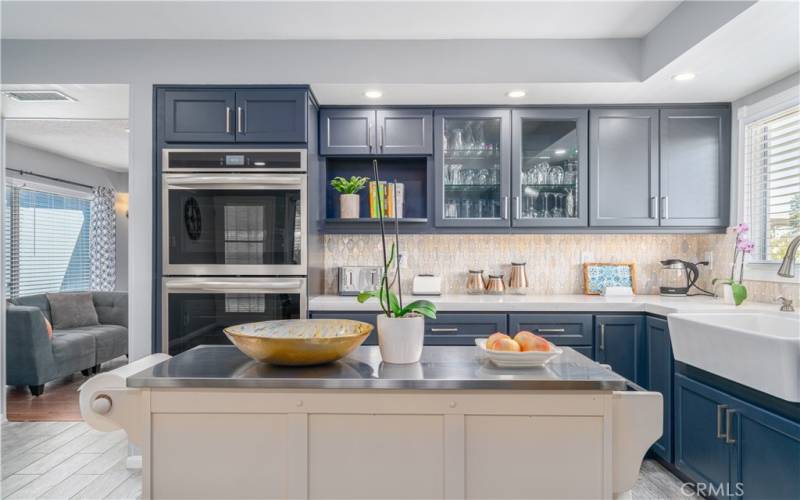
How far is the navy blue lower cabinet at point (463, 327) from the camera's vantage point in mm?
3039

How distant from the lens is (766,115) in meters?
3.00

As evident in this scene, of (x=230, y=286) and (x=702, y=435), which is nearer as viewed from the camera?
(x=702, y=435)

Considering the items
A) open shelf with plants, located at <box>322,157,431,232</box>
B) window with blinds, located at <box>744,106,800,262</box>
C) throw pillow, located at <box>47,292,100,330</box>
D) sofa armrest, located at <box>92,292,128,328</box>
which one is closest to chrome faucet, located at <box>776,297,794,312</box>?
window with blinds, located at <box>744,106,800,262</box>

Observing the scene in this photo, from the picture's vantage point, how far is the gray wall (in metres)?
5.25

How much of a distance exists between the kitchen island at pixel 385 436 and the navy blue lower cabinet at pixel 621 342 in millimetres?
1725

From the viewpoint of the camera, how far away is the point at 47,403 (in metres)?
4.03

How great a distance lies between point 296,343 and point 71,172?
20.4 feet

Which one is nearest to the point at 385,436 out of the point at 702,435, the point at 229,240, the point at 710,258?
the point at 702,435

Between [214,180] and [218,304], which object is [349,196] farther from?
[218,304]

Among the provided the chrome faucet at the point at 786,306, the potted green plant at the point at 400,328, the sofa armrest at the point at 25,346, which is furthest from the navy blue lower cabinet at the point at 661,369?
the sofa armrest at the point at 25,346

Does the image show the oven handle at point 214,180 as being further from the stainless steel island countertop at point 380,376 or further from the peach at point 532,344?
the peach at point 532,344

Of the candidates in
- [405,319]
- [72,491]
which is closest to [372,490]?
[405,319]

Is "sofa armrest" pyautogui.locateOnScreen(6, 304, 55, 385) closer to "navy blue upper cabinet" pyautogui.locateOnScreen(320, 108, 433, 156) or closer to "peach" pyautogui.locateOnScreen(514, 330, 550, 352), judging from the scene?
"navy blue upper cabinet" pyautogui.locateOnScreen(320, 108, 433, 156)

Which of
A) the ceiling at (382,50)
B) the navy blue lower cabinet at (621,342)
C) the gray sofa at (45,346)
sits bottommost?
the gray sofa at (45,346)
